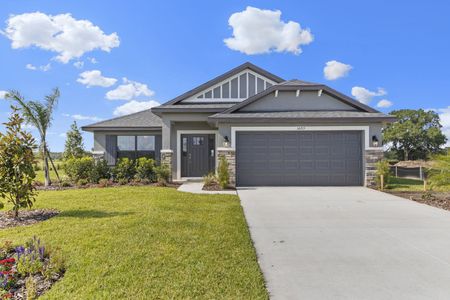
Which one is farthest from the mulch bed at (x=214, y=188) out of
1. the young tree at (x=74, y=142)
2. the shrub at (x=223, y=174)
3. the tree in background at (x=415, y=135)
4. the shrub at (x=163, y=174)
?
the tree in background at (x=415, y=135)

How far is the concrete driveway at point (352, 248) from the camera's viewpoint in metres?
3.04

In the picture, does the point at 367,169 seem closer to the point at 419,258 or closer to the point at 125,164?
the point at 419,258

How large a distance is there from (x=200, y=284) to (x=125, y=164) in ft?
33.3

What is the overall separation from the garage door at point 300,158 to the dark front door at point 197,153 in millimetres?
2742

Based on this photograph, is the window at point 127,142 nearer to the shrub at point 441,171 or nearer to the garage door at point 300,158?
the garage door at point 300,158

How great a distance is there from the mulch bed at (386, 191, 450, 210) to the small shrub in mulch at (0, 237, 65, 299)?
9334 mm

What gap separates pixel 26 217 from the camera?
6035mm

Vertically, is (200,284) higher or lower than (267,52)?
lower

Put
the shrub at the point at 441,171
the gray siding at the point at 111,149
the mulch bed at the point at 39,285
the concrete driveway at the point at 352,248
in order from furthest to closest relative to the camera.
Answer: the gray siding at the point at 111,149 → the shrub at the point at 441,171 → the concrete driveway at the point at 352,248 → the mulch bed at the point at 39,285

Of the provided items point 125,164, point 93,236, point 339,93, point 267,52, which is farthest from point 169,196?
point 267,52

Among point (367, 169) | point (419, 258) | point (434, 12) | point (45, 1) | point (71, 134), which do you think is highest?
point (434, 12)

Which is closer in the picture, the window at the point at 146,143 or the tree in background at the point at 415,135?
the window at the point at 146,143

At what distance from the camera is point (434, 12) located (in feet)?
36.2

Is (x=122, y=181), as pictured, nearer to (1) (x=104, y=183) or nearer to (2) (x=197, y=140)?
(1) (x=104, y=183)
